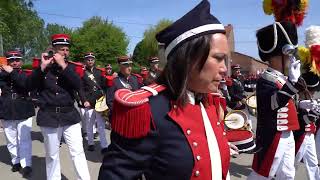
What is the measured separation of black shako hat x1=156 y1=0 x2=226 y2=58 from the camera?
1.94 m

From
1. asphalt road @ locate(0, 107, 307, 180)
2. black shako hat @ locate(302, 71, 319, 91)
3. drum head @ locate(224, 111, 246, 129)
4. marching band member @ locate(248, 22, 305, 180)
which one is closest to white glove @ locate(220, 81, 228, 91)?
asphalt road @ locate(0, 107, 307, 180)

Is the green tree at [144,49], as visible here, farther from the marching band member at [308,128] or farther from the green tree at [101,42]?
the marching band member at [308,128]

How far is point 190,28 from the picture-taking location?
6.39ft

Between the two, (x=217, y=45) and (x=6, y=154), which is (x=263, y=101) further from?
(x=6, y=154)

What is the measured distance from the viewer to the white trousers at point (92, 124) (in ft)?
27.7

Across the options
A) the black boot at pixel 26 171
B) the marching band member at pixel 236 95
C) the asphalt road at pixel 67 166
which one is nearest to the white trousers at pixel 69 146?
the asphalt road at pixel 67 166

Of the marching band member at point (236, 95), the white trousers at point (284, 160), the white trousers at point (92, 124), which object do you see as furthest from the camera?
the marching band member at point (236, 95)

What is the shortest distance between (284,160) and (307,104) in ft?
2.66

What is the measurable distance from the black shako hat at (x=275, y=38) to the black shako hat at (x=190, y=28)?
8.22 feet

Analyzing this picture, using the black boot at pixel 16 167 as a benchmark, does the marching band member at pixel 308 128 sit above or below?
above

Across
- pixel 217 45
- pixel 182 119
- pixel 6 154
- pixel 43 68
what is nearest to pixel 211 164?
pixel 182 119

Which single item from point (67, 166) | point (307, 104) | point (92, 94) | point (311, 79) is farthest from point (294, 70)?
point (92, 94)

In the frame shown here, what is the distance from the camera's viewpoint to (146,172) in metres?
1.95

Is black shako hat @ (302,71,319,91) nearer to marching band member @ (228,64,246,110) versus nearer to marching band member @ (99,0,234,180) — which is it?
marching band member @ (99,0,234,180)
